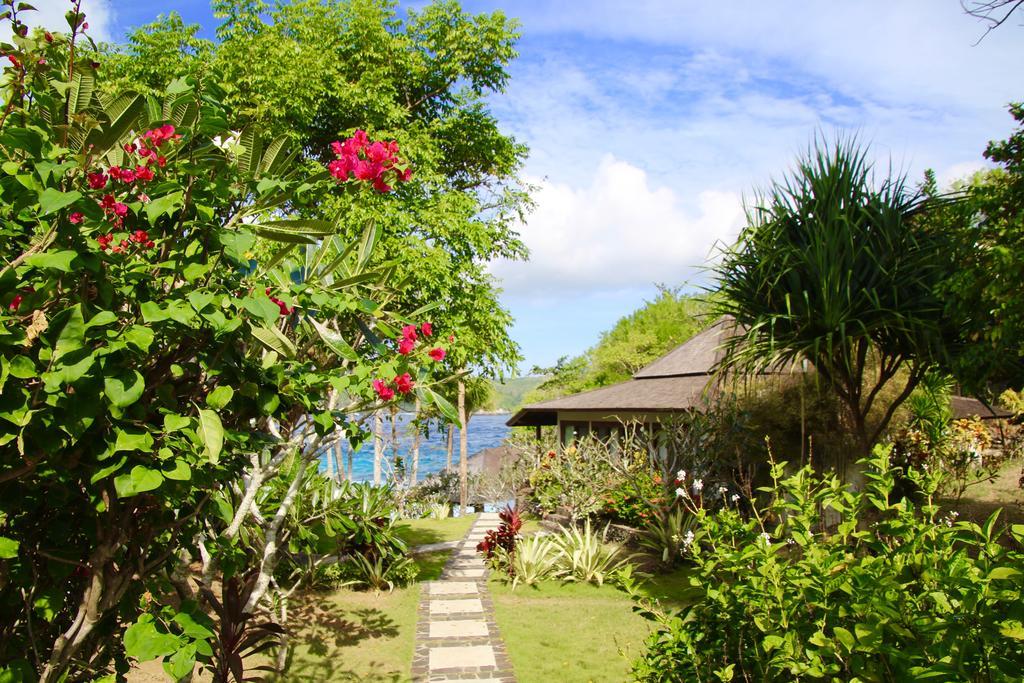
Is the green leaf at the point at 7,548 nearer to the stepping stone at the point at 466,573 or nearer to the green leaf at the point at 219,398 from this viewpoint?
the green leaf at the point at 219,398

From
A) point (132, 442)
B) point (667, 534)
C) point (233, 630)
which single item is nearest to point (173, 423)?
point (132, 442)

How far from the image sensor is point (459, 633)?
7.22 metres

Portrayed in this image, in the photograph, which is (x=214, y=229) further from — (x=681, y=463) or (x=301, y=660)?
(x=681, y=463)

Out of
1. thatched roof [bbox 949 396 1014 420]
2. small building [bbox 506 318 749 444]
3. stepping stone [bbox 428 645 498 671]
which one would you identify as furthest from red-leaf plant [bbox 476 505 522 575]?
thatched roof [bbox 949 396 1014 420]

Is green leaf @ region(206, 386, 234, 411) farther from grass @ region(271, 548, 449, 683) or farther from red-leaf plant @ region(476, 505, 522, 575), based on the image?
red-leaf plant @ region(476, 505, 522, 575)

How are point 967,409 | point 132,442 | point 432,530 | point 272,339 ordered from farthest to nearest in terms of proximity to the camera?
point 967,409 < point 432,530 < point 272,339 < point 132,442

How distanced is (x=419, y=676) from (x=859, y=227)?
→ 257 inches

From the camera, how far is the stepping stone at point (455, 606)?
8.12 meters

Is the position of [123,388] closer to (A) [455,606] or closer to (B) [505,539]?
(A) [455,606]

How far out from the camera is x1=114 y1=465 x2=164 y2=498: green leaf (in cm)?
165

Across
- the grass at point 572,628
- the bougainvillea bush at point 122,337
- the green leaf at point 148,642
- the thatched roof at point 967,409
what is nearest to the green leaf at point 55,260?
the bougainvillea bush at point 122,337

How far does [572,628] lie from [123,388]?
680 cm

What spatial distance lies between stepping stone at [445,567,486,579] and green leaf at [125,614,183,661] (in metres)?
8.48

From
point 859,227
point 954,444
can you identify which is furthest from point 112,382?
point 954,444
